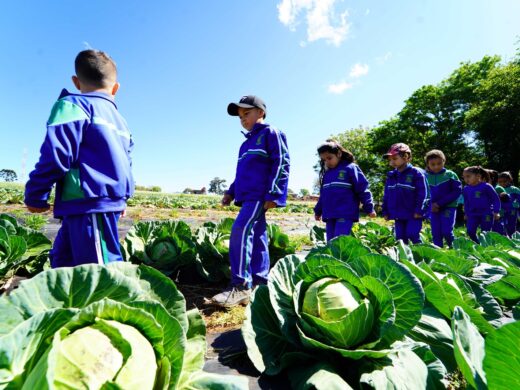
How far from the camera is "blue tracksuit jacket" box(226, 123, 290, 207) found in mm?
3086

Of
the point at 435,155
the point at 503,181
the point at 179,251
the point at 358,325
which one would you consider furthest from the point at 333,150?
the point at 503,181

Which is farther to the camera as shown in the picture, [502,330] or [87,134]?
[87,134]

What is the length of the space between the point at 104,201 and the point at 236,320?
4.49 ft

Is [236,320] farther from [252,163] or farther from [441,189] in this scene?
[441,189]

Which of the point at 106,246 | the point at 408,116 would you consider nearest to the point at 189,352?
the point at 106,246

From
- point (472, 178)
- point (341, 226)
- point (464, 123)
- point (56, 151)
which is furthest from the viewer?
point (464, 123)

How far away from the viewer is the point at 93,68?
2.22 metres

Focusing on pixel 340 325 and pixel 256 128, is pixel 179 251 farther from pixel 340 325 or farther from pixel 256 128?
pixel 340 325

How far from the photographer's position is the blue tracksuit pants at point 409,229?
511 cm

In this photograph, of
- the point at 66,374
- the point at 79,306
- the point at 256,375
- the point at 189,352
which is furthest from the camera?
the point at 256,375

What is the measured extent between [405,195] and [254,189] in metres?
3.22

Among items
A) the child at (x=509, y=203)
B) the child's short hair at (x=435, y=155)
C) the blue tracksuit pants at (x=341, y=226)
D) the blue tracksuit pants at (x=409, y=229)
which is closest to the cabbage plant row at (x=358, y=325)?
the blue tracksuit pants at (x=341, y=226)

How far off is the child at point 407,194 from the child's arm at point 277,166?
2633mm

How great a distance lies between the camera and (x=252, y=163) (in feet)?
10.4
